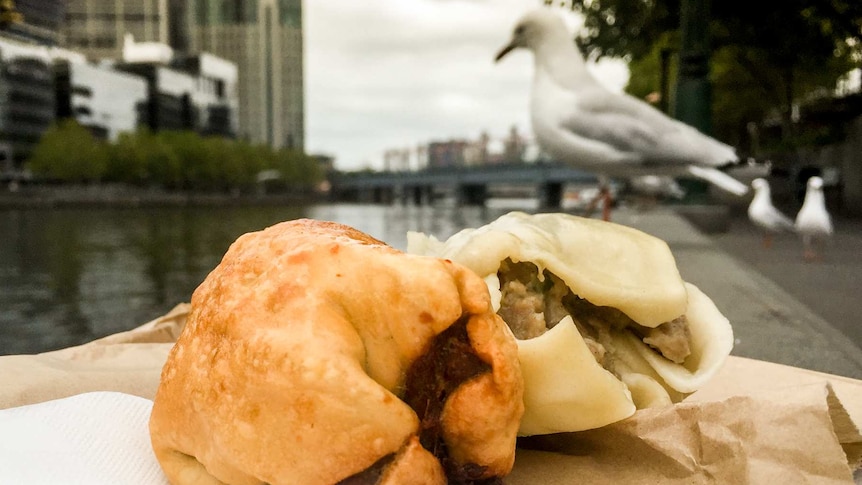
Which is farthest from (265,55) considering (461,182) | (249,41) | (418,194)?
(461,182)

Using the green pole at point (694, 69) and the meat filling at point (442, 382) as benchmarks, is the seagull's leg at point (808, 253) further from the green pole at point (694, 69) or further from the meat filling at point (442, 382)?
the meat filling at point (442, 382)

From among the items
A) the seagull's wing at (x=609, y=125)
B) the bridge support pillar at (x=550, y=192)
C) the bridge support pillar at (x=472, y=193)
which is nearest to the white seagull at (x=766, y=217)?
the seagull's wing at (x=609, y=125)

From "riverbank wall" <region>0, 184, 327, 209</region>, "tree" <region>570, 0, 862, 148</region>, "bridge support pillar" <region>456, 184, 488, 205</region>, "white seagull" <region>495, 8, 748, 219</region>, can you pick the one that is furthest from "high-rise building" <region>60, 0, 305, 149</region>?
"white seagull" <region>495, 8, 748, 219</region>

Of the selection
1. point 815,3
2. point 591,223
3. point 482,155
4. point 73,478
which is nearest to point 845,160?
point 815,3

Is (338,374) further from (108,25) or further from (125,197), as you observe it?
(125,197)

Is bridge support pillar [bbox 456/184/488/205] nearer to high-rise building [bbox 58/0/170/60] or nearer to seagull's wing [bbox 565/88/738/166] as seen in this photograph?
high-rise building [bbox 58/0/170/60]

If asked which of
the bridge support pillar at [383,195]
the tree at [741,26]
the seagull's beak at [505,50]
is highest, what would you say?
the tree at [741,26]
